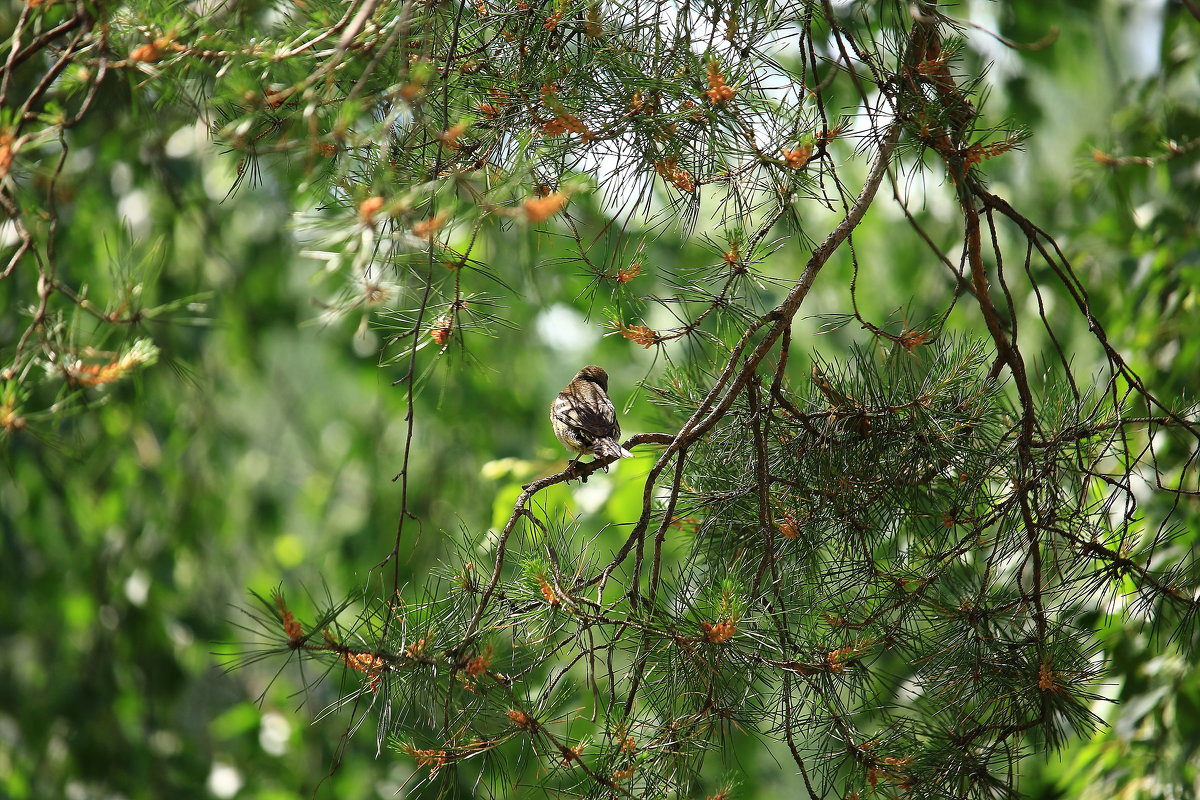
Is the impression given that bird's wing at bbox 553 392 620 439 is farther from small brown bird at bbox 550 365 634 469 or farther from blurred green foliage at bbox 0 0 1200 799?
blurred green foliage at bbox 0 0 1200 799

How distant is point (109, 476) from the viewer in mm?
3523

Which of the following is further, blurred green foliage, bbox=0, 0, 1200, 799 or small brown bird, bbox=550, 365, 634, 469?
blurred green foliage, bbox=0, 0, 1200, 799

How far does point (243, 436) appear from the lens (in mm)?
3877

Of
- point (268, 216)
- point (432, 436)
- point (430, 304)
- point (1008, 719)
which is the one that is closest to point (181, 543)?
point (432, 436)

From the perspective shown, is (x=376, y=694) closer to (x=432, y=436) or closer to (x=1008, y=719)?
(x=1008, y=719)

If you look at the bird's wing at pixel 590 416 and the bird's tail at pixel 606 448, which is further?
the bird's wing at pixel 590 416

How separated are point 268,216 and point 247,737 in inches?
76.1

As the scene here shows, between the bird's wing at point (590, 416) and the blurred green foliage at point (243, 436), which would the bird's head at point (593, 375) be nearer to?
the blurred green foliage at point (243, 436)

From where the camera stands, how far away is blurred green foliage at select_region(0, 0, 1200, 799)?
2451mm

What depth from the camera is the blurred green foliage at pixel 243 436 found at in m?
2.45

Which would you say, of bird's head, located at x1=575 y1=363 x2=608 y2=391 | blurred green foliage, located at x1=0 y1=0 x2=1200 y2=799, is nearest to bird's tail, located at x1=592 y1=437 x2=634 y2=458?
blurred green foliage, located at x1=0 y1=0 x2=1200 y2=799

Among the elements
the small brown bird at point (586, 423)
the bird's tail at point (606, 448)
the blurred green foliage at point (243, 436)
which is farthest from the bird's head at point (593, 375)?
the bird's tail at point (606, 448)

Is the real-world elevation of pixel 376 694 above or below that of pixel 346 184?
below

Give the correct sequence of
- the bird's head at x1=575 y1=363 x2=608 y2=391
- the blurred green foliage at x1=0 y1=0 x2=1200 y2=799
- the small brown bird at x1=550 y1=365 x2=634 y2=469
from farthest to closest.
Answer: the bird's head at x1=575 y1=363 x2=608 y2=391, the blurred green foliage at x1=0 y1=0 x2=1200 y2=799, the small brown bird at x1=550 y1=365 x2=634 y2=469
